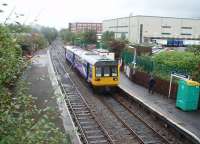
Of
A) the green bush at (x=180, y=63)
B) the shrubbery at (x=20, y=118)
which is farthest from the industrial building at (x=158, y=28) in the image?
the shrubbery at (x=20, y=118)

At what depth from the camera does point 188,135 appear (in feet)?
46.6

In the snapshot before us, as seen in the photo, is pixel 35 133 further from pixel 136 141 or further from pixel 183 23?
pixel 183 23

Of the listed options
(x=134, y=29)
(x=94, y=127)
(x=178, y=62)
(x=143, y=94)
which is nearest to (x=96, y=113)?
(x=94, y=127)

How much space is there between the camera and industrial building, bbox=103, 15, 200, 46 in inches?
3199

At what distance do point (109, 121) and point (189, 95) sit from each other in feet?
14.9

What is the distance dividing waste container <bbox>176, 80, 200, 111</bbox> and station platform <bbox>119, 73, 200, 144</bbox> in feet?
1.12

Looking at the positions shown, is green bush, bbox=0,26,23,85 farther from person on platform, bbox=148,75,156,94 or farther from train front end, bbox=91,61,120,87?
person on platform, bbox=148,75,156,94

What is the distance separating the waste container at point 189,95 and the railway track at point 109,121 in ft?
8.64

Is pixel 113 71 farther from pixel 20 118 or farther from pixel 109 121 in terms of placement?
pixel 20 118

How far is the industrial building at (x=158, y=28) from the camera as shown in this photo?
81.2 m

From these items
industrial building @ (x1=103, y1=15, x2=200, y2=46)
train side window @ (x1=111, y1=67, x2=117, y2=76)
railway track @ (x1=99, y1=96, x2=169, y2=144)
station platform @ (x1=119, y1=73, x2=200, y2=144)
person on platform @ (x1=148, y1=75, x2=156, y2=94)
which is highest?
industrial building @ (x1=103, y1=15, x2=200, y2=46)

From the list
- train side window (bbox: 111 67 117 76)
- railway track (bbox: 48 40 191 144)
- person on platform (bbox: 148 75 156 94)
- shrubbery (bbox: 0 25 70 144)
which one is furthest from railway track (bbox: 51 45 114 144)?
shrubbery (bbox: 0 25 70 144)

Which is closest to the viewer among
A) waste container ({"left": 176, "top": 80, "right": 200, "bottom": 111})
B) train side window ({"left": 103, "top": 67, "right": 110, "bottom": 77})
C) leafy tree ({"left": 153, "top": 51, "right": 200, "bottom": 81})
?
waste container ({"left": 176, "top": 80, "right": 200, "bottom": 111})

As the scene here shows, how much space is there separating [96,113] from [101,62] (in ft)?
18.3
